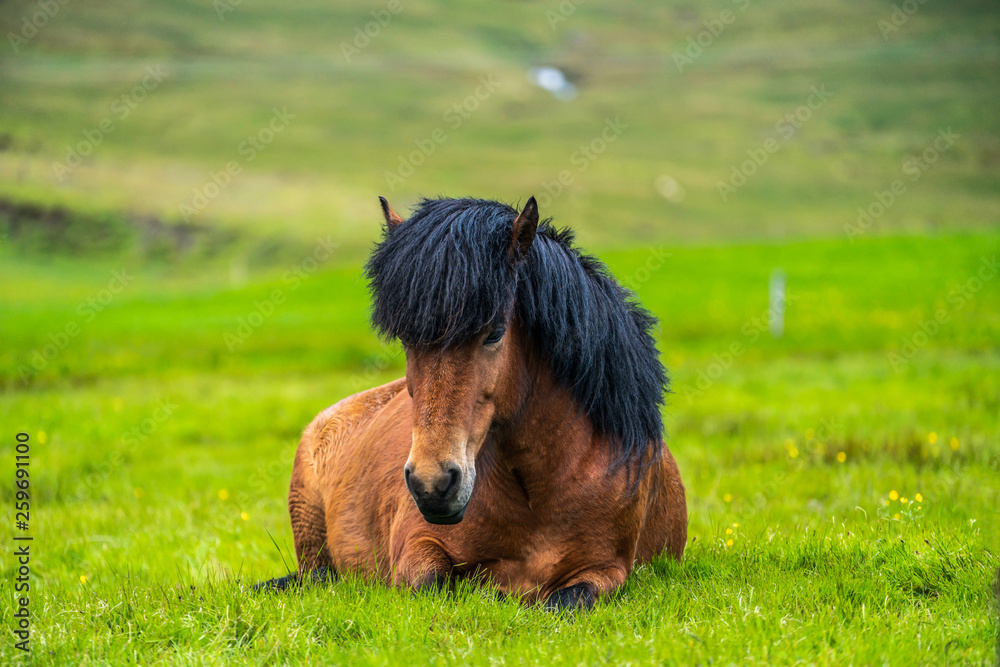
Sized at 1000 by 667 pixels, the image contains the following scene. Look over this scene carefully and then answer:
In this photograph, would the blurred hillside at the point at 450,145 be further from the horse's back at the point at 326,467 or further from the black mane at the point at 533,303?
the black mane at the point at 533,303

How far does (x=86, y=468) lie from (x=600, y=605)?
28.6ft

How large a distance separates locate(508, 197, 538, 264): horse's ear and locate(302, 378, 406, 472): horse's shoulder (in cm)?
239

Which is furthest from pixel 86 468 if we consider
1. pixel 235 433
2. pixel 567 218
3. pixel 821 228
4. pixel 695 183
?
pixel 695 183

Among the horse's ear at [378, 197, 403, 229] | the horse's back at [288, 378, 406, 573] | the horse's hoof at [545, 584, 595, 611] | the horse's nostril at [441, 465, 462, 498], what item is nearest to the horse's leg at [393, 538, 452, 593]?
the horse's hoof at [545, 584, 595, 611]

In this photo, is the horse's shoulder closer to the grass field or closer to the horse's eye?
the grass field

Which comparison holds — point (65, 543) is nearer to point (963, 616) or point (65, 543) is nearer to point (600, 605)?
point (600, 605)

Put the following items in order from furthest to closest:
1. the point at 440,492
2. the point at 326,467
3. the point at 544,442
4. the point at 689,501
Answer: the point at 689,501 < the point at 326,467 < the point at 544,442 < the point at 440,492

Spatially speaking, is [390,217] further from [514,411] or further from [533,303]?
[514,411]

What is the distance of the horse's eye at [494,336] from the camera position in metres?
4.07

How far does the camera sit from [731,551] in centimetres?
543

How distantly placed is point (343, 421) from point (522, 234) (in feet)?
9.68

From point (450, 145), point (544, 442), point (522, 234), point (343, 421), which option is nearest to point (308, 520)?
point (343, 421)

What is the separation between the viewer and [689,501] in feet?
26.9

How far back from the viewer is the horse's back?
238 inches
